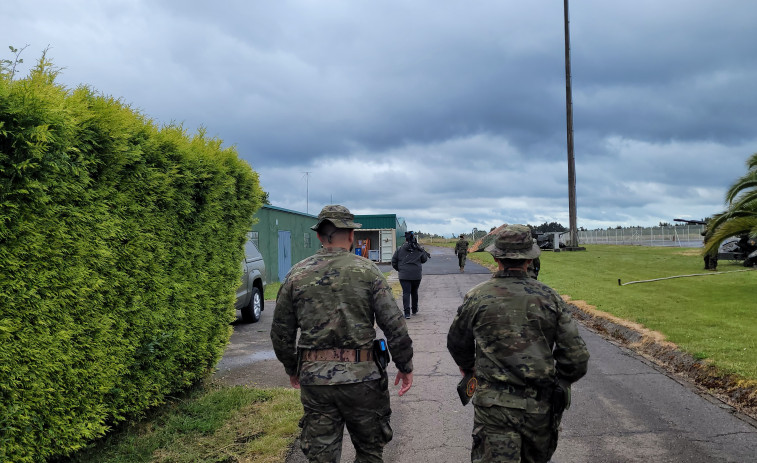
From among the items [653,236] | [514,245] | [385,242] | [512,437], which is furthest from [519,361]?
[653,236]

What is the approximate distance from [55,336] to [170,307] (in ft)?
6.03

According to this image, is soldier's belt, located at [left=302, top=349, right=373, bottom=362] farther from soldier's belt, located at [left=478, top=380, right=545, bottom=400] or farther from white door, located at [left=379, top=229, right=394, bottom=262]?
white door, located at [left=379, top=229, right=394, bottom=262]

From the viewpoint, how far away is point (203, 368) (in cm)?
659

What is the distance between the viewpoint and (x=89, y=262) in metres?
4.17

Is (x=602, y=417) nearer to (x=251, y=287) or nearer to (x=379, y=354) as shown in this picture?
(x=379, y=354)

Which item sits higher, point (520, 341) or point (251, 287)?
point (520, 341)

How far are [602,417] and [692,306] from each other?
839 cm

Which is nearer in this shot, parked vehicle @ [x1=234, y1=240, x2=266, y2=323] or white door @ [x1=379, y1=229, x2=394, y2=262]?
parked vehicle @ [x1=234, y1=240, x2=266, y2=323]

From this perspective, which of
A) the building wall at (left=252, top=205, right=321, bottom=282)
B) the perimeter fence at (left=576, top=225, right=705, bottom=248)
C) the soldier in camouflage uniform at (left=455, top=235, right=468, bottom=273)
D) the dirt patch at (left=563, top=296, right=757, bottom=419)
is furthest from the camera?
the perimeter fence at (left=576, top=225, right=705, bottom=248)

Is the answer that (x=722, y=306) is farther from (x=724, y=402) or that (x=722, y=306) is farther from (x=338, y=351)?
(x=338, y=351)

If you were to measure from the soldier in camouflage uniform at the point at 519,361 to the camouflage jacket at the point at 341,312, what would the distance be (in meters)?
0.53

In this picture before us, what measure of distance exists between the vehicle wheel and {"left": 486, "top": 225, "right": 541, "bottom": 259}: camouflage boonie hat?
956 centimetres

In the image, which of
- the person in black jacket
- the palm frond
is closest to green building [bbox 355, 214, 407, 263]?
the palm frond

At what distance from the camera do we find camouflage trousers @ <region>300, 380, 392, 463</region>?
3473 mm
